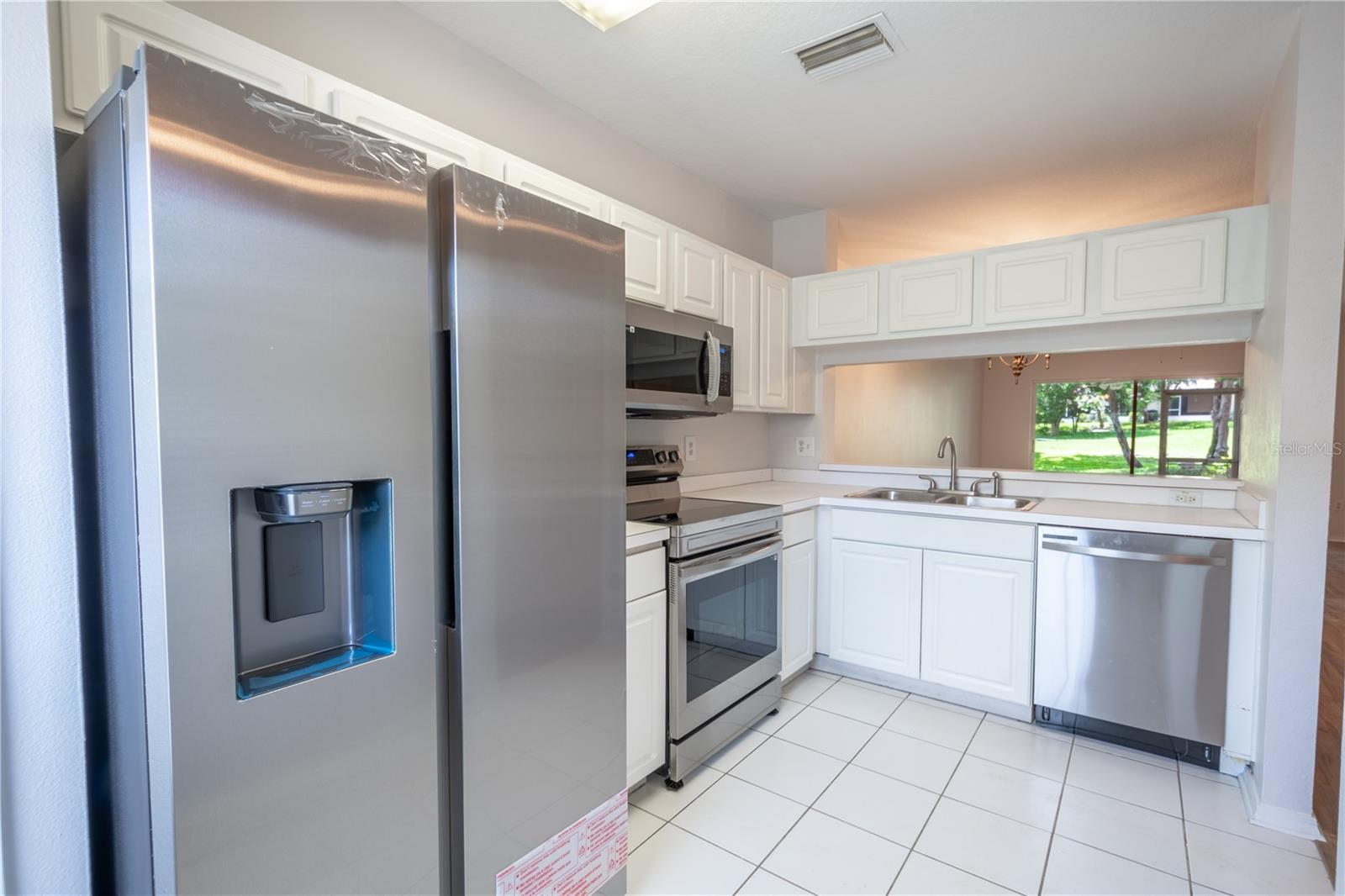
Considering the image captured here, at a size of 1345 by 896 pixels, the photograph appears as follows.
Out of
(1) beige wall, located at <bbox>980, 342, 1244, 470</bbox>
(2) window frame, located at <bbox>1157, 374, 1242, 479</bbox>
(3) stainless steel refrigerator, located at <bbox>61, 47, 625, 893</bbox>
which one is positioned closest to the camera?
(3) stainless steel refrigerator, located at <bbox>61, 47, 625, 893</bbox>

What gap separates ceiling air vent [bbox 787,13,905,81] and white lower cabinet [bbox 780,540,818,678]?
1887 millimetres

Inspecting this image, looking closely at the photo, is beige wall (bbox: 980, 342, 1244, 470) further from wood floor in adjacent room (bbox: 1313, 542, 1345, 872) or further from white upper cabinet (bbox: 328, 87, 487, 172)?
white upper cabinet (bbox: 328, 87, 487, 172)

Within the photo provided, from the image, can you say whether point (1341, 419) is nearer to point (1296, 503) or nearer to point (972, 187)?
point (1296, 503)

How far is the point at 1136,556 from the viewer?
2.22 m

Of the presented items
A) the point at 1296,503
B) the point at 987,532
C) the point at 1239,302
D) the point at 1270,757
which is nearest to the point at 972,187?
the point at 1239,302

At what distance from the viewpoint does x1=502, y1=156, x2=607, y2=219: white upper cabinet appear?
6.07 ft

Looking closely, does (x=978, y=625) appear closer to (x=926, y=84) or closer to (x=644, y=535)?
(x=644, y=535)

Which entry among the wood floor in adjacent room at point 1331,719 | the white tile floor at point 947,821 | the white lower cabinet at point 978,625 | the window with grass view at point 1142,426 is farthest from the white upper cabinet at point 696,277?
the window with grass view at point 1142,426

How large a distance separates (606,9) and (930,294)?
1.96m

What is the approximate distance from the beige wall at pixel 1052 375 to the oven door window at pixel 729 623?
4690 mm

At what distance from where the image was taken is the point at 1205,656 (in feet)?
6.97

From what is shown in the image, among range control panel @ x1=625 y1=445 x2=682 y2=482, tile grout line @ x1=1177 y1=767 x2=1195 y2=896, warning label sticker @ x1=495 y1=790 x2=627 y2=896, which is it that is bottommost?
tile grout line @ x1=1177 y1=767 x2=1195 y2=896

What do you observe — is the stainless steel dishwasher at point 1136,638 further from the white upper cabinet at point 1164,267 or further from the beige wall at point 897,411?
the beige wall at point 897,411

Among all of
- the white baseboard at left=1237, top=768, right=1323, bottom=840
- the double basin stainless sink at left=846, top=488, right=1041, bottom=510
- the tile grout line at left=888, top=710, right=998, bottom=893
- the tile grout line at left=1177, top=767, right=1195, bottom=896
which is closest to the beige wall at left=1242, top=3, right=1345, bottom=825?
the white baseboard at left=1237, top=768, right=1323, bottom=840
